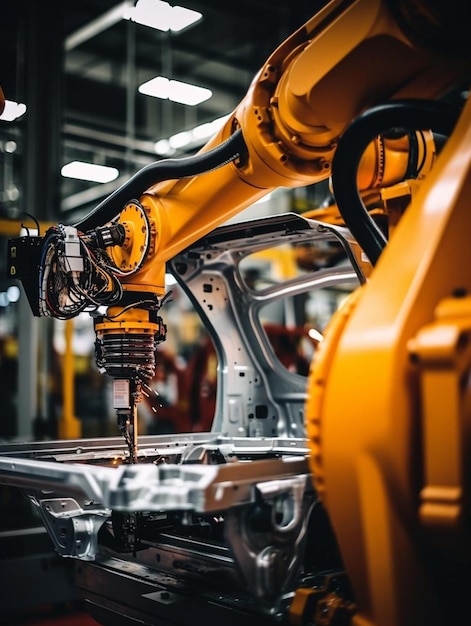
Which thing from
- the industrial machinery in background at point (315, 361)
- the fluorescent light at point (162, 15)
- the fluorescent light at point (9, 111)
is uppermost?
the fluorescent light at point (162, 15)

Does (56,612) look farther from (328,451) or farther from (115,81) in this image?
(115,81)

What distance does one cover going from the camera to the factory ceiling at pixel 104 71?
862 centimetres

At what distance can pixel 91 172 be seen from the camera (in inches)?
535

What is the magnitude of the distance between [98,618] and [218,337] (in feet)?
5.73

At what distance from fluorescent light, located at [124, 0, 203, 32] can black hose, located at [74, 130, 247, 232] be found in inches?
184

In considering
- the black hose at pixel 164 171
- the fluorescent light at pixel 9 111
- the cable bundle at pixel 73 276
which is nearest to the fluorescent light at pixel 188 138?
the fluorescent light at pixel 9 111

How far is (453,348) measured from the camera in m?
1.72

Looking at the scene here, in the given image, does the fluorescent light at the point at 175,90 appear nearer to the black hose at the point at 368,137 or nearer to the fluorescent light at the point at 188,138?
the fluorescent light at the point at 188,138

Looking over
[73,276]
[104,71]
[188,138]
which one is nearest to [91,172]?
[188,138]

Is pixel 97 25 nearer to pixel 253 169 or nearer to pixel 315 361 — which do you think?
pixel 253 169

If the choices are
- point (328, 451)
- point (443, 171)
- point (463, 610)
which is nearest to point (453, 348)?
point (328, 451)

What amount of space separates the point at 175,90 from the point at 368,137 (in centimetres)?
846

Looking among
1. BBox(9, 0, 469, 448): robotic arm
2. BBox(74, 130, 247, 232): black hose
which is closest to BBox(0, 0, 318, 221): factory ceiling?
BBox(74, 130, 247, 232): black hose

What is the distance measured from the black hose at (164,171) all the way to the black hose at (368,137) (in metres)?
0.58
